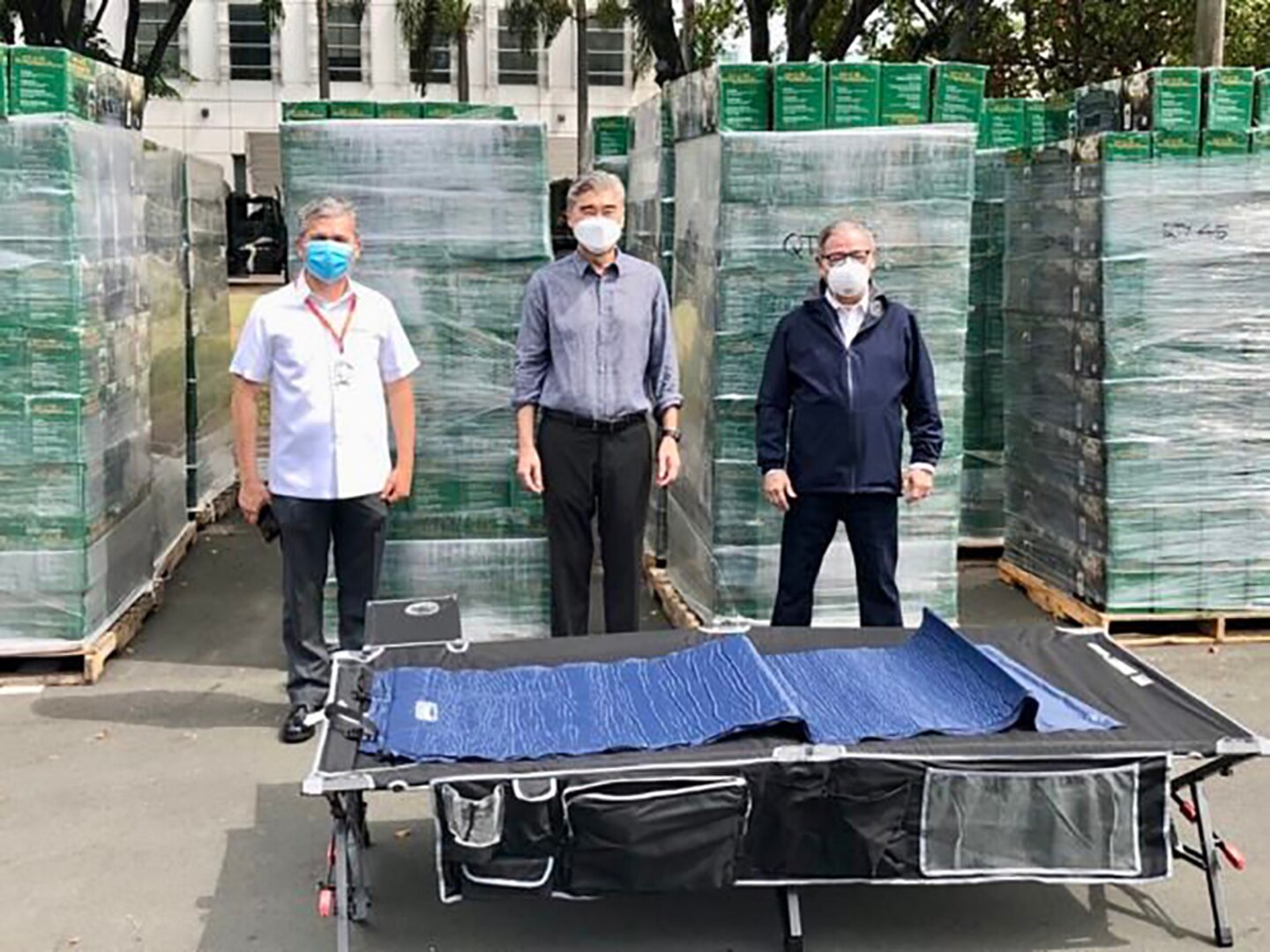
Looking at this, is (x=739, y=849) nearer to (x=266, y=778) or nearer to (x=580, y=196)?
(x=266, y=778)

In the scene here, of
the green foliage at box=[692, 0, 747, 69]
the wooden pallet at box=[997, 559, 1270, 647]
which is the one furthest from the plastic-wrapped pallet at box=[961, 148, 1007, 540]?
the green foliage at box=[692, 0, 747, 69]

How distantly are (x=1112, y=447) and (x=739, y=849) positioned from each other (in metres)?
3.67

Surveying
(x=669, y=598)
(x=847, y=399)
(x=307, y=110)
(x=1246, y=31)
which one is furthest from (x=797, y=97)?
(x=1246, y=31)

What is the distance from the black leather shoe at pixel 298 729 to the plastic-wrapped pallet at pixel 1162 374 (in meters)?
3.54

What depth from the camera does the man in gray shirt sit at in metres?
5.54

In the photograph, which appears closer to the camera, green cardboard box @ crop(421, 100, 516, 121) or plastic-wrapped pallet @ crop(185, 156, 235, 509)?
green cardboard box @ crop(421, 100, 516, 121)

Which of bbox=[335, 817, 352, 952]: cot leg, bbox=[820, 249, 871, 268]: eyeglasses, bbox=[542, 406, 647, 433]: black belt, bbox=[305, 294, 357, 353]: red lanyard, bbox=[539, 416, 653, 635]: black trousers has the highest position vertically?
bbox=[820, 249, 871, 268]: eyeglasses

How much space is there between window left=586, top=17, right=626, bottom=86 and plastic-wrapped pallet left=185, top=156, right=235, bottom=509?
119ft

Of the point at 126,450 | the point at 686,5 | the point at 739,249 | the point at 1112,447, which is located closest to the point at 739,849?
the point at 739,249

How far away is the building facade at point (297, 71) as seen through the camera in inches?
1695

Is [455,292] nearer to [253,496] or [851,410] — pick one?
[253,496]

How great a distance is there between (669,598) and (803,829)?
3.62 metres

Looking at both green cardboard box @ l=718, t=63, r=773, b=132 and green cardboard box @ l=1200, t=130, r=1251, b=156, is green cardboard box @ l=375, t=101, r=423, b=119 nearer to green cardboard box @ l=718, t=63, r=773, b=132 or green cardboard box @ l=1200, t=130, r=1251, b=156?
green cardboard box @ l=718, t=63, r=773, b=132

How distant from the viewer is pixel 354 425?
550cm
